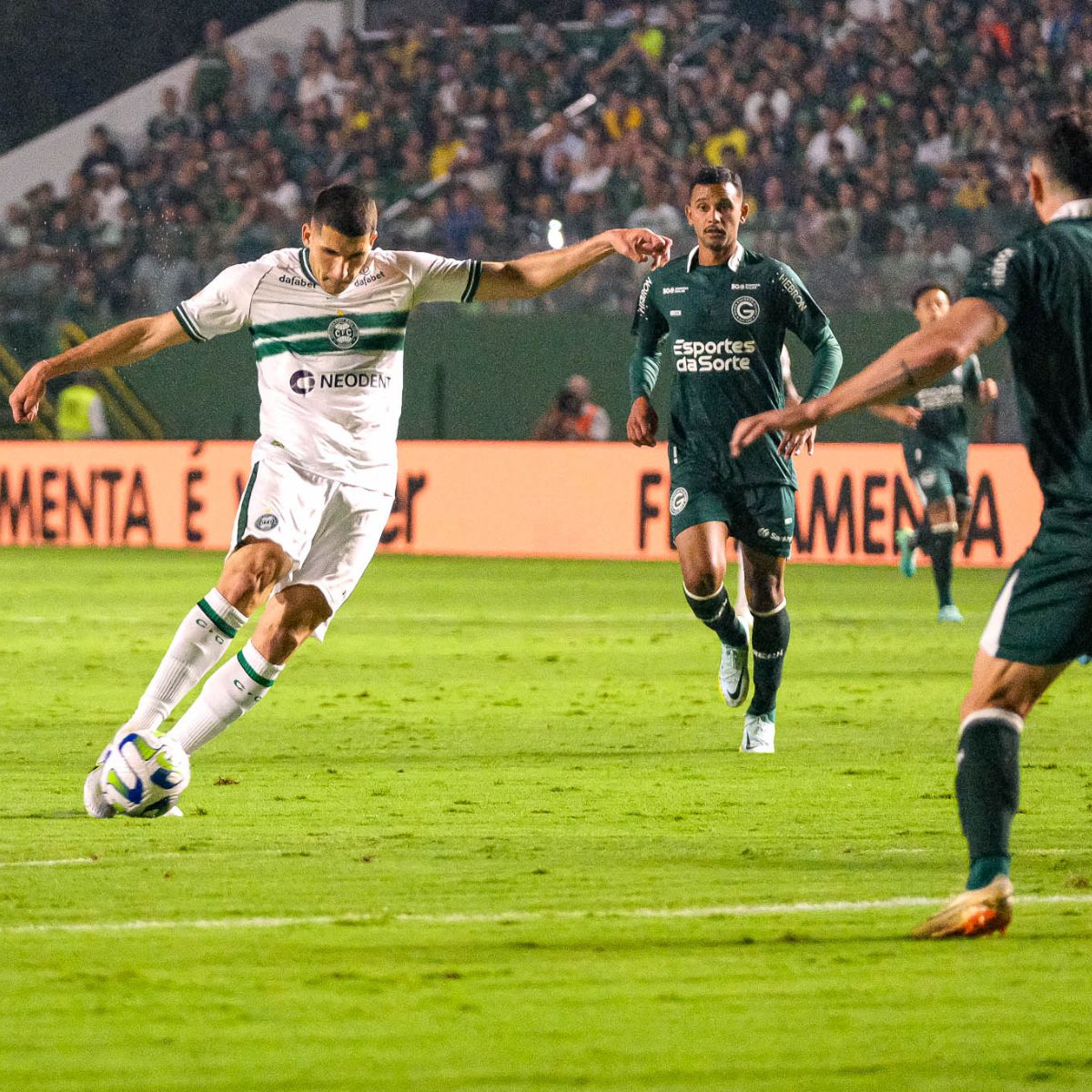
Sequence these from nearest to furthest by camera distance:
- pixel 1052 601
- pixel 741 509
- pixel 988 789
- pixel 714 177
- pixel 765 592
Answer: pixel 1052 601 → pixel 988 789 → pixel 714 177 → pixel 741 509 → pixel 765 592

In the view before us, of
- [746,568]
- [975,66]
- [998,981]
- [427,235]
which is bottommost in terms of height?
[998,981]

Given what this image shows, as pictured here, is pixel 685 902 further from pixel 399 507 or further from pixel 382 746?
pixel 399 507

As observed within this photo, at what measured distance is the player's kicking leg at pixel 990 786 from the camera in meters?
5.32

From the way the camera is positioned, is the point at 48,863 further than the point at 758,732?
No

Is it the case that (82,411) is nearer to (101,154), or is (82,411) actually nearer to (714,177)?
(101,154)

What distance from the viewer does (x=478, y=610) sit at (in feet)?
55.2

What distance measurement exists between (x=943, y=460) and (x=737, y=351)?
671 centimetres

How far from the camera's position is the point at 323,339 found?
7941 mm

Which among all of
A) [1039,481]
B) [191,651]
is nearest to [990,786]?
[1039,481]

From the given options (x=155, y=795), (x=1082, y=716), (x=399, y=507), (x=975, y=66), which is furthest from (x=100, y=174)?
(x=155, y=795)

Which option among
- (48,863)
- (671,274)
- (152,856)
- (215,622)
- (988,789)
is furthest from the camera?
(671,274)

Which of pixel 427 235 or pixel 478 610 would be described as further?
pixel 427 235

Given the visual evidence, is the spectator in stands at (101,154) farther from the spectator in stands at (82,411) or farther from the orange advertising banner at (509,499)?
the orange advertising banner at (509,499)

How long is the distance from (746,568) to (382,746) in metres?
1.75
